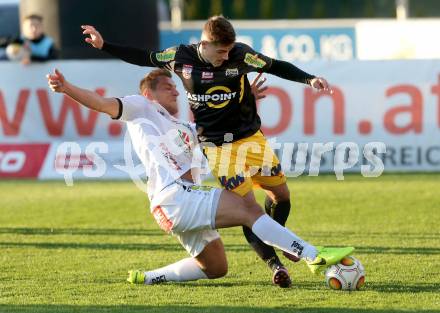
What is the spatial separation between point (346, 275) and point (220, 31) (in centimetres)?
192

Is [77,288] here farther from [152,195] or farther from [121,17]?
[121,17]

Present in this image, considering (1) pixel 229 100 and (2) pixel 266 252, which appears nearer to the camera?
(2) pixel 266 252

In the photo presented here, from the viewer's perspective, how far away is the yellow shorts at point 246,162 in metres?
8.14

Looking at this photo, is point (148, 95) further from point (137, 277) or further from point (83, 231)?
point (83, 231)

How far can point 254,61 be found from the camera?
816cm

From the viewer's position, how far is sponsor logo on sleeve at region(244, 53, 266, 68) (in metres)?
8.15

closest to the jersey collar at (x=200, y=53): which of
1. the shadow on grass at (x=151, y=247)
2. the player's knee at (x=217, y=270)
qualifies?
the player's knee at (x=217, y=270)

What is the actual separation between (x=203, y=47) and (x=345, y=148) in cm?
861

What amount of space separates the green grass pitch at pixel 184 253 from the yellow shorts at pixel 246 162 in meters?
0.75

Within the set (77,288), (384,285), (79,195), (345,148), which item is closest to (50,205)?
(79,195)

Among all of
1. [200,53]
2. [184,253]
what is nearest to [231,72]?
[200,53]

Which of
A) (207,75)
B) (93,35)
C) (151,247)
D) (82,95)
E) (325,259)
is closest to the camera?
(82,95)

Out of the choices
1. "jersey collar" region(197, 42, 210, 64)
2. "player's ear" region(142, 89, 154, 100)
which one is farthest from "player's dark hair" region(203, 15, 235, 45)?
"player's ear" region(142, 89, 154, 100)

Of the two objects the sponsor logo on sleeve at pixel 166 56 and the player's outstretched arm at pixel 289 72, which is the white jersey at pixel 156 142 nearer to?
the sponsor logo on sleeve at pixel 166 56
